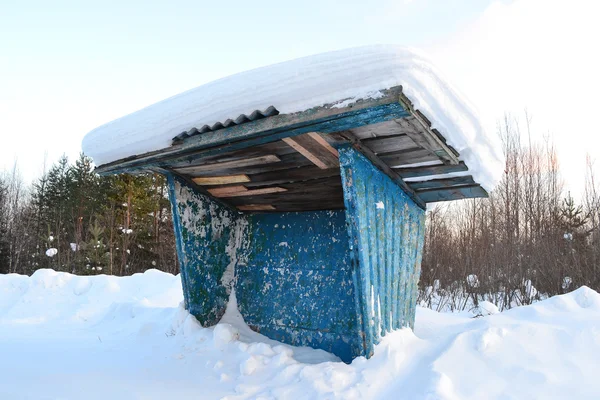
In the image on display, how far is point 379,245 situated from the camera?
10.2ft

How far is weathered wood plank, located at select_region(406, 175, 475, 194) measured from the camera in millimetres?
3262

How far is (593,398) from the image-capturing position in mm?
2309

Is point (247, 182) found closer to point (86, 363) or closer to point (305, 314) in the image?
point (305, 314)

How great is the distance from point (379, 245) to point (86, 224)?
2441 centimetres

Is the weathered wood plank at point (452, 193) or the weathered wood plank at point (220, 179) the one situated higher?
the weathered wood plank at point (220, 179)

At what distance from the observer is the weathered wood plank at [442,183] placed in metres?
3.26

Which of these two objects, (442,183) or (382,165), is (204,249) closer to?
(382,165)

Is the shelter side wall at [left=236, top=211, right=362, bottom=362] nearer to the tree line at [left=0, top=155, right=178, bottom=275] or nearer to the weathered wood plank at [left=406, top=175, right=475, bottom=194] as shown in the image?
the weathered wood plank at [left=406, top=175, right=475, bottom=194]

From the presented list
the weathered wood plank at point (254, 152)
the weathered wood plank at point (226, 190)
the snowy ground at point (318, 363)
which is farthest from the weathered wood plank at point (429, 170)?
the weathered wood plank at point (226, 190)

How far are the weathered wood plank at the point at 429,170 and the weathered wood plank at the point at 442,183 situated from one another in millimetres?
219

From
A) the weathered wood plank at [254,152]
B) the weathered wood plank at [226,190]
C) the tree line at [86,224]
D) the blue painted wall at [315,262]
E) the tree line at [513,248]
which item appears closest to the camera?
the blue painted wall at [315,262]

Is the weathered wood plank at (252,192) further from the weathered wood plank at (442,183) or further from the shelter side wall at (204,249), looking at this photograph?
the weathered wood plank at (442,183)

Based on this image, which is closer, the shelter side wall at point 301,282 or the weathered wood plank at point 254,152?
the weathered wood plank at point 254,152

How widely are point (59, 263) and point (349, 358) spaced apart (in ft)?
66.9
